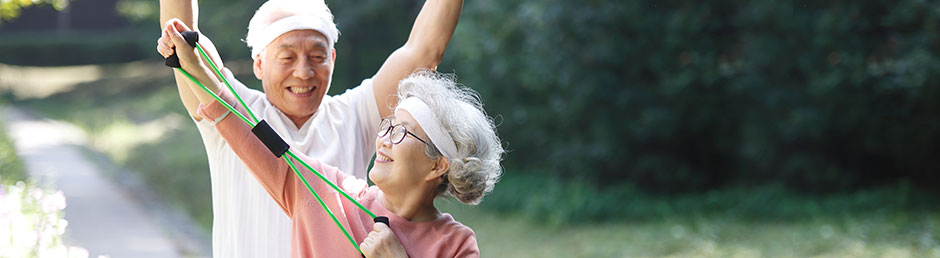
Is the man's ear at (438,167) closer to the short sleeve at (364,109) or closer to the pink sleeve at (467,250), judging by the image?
the pink sleeve at (467,250)

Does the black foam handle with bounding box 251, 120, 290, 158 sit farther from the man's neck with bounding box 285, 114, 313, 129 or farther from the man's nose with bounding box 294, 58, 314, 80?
the man's neck with bounding box 285, 114, 313, 129

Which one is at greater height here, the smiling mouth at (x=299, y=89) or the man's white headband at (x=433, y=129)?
the smiling mouth at (x=299, y=89)

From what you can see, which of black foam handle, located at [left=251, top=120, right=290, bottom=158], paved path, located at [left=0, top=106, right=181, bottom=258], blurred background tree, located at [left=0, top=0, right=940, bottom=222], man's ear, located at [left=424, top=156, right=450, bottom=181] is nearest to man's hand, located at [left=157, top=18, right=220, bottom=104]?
black foam handle, located at [left=251, top=120, right=290, bottom=158]

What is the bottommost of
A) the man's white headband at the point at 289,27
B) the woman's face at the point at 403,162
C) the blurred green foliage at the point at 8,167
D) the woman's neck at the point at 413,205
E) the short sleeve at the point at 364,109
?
the woman's neck at the point at 413,205

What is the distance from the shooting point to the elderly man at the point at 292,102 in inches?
93.0

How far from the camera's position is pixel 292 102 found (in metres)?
2.41

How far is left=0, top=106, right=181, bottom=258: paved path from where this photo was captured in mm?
7340

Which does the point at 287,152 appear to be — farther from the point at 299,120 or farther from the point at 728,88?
the point at 728,88

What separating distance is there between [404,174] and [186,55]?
0.53 meters

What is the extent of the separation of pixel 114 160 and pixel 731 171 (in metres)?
7.79

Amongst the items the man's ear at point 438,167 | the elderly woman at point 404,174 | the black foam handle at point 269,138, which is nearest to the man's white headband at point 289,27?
the elderly woman at point 404,174

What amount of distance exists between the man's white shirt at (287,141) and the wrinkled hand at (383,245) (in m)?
0.47

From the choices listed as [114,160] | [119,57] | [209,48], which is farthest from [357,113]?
[119,57]

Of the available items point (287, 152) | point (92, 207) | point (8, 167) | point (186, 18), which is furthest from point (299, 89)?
point (92, 207)
